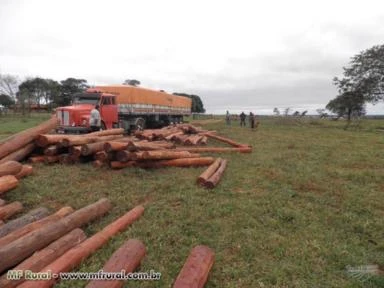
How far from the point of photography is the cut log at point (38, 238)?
3708 millimetres

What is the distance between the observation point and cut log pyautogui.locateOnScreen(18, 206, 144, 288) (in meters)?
3.52

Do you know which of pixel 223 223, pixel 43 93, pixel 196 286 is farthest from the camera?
pixel 43 93

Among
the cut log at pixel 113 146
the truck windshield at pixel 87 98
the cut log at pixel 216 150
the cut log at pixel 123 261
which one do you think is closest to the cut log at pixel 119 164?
the cut log at pixel 113 146

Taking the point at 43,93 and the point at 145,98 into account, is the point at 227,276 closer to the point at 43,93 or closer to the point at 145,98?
the point at 145,98

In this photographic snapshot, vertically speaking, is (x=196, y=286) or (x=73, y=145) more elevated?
(x=73, y=145)

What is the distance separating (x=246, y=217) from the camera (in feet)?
18.6

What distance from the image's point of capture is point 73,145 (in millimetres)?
9320

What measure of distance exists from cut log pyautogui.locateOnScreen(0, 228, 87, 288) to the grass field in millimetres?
355

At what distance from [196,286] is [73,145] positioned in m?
6.98

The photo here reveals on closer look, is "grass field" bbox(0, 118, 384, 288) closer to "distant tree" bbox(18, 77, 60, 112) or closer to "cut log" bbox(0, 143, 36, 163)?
"cut log" bbox(0, 143, 36, 163)

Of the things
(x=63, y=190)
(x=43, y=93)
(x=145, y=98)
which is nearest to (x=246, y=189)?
(x=63, y=190)

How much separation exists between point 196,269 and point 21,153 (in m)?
7.18

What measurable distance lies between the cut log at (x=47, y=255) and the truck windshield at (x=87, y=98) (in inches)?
511

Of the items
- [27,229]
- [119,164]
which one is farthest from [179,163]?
[27,229]
